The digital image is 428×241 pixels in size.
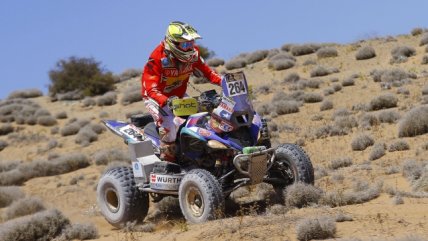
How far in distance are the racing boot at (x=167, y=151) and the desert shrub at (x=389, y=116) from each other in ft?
28.9

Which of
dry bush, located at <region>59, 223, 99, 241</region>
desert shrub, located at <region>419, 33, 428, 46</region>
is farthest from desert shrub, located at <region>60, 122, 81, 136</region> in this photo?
dry bush, located at <region>59, 223, 99, 241</region>

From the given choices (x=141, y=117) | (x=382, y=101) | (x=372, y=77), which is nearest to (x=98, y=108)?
(x=372, y=77)

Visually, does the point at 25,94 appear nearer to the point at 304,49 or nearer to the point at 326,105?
the point at 304,49

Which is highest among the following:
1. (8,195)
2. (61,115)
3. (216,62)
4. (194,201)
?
(216,62)

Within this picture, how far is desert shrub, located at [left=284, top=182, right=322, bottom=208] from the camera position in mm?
9438

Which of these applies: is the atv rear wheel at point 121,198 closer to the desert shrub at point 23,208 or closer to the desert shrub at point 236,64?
the desert shrub at point 23,208

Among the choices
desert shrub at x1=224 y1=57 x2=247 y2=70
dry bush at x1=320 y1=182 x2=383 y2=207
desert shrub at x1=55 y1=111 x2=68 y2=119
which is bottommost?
dry bush at x1=320 y1=182 x2=383 y2=207

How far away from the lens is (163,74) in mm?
10602

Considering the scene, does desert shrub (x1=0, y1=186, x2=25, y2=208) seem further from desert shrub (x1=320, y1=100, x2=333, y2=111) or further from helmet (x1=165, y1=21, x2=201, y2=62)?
desert shrub (x1=320, y1=100, x2=333, y2=111)

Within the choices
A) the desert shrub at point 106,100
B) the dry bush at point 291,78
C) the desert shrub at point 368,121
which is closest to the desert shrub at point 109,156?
the desert shrub at point 368,121

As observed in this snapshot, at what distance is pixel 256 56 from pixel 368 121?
19.5 metres

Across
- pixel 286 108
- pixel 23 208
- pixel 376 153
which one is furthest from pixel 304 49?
pixel 23 208

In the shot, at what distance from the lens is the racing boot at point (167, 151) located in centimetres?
1052

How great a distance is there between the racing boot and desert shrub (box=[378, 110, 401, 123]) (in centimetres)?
880
